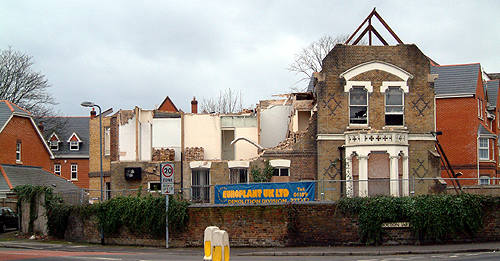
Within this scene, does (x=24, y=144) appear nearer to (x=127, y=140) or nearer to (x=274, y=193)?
(x=127, y=140)

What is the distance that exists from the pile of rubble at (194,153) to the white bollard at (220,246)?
21499 millimetres

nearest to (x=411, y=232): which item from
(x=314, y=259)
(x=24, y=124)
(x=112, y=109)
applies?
(x=314, y=259)

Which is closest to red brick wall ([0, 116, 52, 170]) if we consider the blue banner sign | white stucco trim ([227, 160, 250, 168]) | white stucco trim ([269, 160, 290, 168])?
white stucco trim ([227, 160, 250, 168])

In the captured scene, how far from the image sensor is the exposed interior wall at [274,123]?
128 ft

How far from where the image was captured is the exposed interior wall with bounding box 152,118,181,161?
120 feet

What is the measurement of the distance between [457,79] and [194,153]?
2333cm

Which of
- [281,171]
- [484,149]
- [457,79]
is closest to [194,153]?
[281,171]

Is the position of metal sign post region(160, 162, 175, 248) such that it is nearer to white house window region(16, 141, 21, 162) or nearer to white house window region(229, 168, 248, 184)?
white house window region(229, 168, 248, 184)

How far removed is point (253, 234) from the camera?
82.3ft

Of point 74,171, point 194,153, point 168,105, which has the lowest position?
point 74,171

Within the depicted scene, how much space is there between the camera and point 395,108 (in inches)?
1277

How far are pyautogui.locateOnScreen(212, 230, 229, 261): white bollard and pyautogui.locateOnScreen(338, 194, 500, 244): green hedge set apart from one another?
34.5ft

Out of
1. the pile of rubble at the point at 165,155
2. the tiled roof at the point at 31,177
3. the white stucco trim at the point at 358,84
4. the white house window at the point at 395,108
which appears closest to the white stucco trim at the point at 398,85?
the white house window at the point at 395,108

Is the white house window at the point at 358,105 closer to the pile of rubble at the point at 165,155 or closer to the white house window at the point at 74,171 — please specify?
the pile of rubble at the point at 165,155
